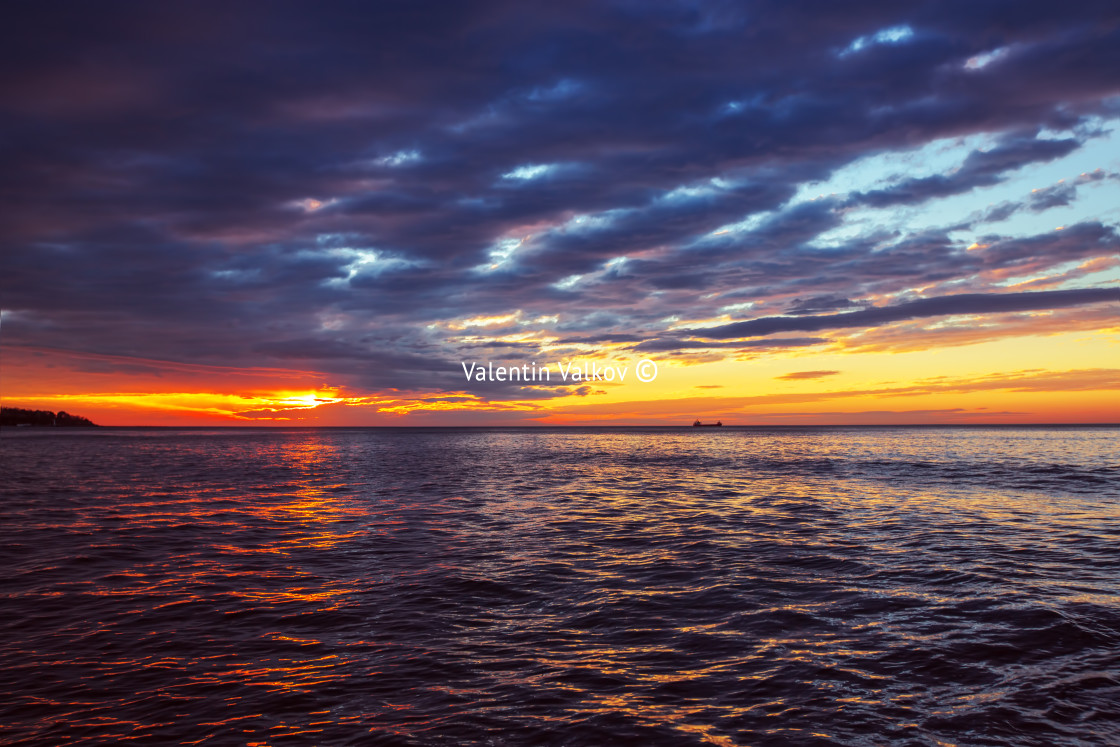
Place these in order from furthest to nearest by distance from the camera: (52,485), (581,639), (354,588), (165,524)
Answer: (52,485) → (165,524) → (354,588) → (581,639)

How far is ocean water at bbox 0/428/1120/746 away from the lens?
8273mm

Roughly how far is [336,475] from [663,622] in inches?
1740

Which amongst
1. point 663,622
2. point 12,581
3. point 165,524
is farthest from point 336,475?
point 663,622

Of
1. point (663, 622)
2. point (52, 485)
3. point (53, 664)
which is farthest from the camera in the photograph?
point (52, 485)

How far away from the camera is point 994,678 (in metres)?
9.48

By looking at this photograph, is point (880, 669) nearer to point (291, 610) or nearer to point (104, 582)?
point (291, 610)

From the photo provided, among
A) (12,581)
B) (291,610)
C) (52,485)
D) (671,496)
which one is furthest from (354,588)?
(52,485)

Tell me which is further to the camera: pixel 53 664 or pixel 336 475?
pixel 336 475

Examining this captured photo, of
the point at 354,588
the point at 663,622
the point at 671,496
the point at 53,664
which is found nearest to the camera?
the point at 53,664

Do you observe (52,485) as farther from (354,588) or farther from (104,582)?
(354,588)

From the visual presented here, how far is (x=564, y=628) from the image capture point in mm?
12023

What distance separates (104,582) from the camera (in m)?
15.9

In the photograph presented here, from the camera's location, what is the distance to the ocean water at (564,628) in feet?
27.1

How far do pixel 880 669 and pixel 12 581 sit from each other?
64.7ft
